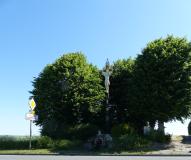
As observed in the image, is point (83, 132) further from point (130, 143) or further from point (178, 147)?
point (178, 147)

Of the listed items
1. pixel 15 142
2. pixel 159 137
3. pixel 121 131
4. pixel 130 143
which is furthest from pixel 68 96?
pixel 130 143

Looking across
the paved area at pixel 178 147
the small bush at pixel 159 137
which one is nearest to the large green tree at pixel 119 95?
the paved area at pixel 178 147

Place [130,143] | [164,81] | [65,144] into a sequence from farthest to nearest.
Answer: [164,81]
[65,144]
[130,143]

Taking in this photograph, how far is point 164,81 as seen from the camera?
38.6 m

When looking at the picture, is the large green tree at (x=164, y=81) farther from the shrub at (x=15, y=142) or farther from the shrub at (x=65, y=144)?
the shrub at (x=15, y=142)

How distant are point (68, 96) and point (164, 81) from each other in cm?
1129

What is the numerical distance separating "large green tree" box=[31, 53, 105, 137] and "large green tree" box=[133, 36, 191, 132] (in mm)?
6692

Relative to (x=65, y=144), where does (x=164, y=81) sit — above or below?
above

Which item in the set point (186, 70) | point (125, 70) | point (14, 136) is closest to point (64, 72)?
point (125, 70)

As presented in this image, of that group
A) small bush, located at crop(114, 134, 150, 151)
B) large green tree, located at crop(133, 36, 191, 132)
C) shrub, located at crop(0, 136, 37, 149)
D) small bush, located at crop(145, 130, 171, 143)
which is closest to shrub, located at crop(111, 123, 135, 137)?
small bush, located at crop(145, 130, 171, 143)

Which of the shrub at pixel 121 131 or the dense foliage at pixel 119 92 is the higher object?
the dense foliage at pixel 119 92

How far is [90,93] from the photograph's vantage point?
1802 inches

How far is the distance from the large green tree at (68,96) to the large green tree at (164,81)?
22.0ft

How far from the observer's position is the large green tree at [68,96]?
4503 cm
